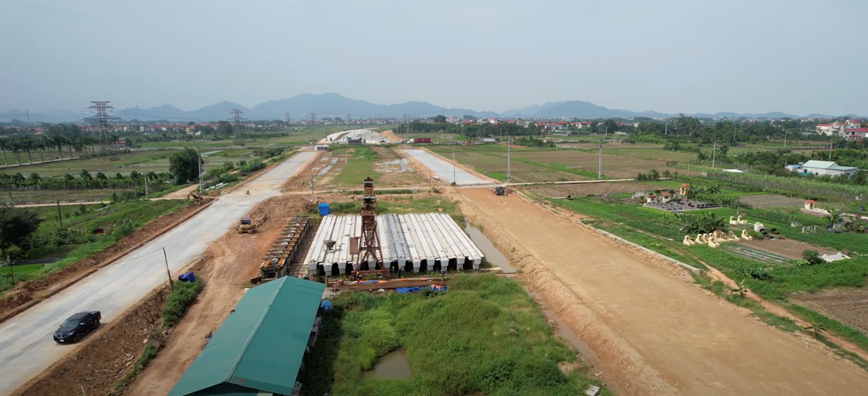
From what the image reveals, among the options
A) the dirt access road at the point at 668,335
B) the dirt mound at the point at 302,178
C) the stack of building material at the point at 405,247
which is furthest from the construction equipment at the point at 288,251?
the dirt mound at the point at 302,178

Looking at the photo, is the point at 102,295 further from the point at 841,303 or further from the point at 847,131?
the point at 847,131

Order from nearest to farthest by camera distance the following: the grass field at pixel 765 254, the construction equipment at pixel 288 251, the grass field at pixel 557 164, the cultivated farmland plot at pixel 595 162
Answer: the grass field at pixel 765 254 → the construction equipment at pixel 288 251 → the grass field at pixel 557 164 → the cultivated farmland plot at pixel 595 162

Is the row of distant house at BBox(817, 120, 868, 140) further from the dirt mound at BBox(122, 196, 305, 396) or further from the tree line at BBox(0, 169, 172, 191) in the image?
the tree line at BBox(0, 169, 172, 191)

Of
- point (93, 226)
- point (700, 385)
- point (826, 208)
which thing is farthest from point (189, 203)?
point (826, 208)

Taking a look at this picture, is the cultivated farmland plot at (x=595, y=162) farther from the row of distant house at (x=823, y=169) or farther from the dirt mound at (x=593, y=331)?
the dirt mound at (x=593, y=331)

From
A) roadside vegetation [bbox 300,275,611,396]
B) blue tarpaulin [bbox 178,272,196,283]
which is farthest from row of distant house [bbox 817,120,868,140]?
blue tarpaulin [bbox 178,272,196,283]

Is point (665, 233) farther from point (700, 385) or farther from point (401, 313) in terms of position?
point (401, 313)
